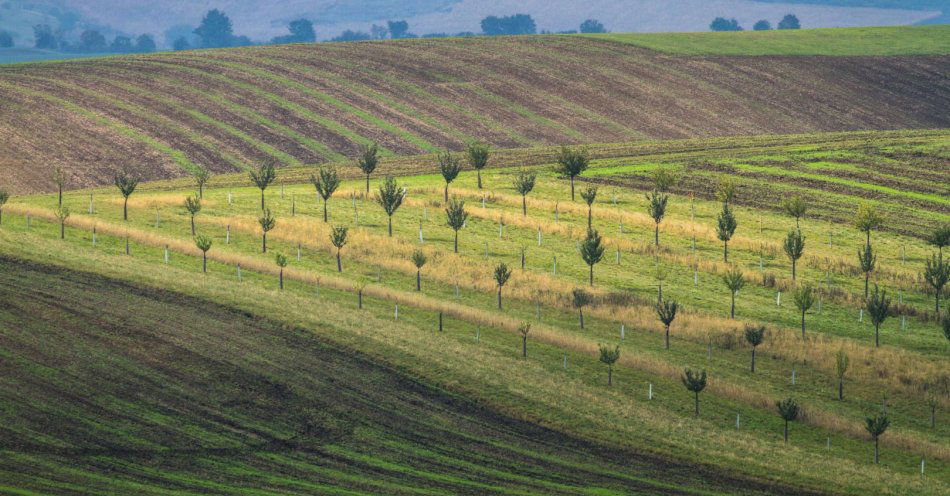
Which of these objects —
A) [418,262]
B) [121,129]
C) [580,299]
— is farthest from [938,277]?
[121,129]

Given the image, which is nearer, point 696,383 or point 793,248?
point 696,383

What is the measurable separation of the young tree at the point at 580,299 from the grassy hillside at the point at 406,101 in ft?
171

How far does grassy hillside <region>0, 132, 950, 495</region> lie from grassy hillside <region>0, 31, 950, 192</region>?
18.3 m

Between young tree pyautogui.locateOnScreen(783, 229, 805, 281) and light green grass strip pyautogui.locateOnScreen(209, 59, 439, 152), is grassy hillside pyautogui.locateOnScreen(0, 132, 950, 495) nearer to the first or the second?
young tree pyautogui.locateOnScreen(783, 229, 805, 281)

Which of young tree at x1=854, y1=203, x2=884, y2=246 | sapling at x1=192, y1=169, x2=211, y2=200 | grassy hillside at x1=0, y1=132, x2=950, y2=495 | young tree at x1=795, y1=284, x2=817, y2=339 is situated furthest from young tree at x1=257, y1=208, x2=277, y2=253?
young tree at x1=854, y1=203, x2=884, y2=246

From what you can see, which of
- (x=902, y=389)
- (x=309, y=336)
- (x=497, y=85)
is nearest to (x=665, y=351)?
(x=902, y=389)

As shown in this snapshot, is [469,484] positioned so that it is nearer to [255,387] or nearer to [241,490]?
[241,490]

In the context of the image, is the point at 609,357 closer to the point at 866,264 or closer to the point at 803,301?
the point at 803,301

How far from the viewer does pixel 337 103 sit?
150625mm

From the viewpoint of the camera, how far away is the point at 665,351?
68375 mm

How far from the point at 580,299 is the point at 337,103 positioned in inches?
3282

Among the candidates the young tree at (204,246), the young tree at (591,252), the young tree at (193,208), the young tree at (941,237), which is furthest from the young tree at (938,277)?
the young tree at (193,208)

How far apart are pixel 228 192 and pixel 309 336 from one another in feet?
147

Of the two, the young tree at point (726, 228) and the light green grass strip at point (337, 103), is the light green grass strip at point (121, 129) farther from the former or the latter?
the young tree at point (726, 228)
